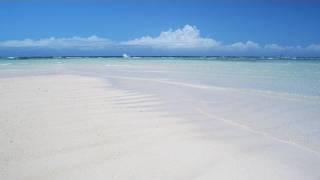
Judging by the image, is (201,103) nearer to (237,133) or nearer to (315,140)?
(237,133)

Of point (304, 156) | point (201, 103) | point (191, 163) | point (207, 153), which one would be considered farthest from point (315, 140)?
point (201, 103)

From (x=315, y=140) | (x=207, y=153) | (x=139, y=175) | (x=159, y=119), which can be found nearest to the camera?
(x=139, y=175)

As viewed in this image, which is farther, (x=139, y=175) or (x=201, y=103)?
(x=201, y=103)

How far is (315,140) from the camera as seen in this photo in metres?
5.05

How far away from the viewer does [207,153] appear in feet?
14.0

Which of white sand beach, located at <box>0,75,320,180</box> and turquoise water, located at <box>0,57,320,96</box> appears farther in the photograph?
turquoise water, located at <box>0,57,320,96</box>

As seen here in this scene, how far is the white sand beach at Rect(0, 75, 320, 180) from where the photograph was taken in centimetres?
360

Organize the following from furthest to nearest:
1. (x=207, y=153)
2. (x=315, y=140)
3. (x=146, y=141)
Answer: (x=315, y=140) < (x=146, y=141) < (x=207, y=153)

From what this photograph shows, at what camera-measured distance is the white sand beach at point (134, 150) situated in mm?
3600

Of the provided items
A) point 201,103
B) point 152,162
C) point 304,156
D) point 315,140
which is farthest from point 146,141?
point 201,103

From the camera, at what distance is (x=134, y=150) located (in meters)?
4.30

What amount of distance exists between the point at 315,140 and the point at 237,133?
1129mm

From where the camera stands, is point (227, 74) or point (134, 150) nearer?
point (134, 150)

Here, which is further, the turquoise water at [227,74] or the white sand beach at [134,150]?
the turquoise water at [227,74]
